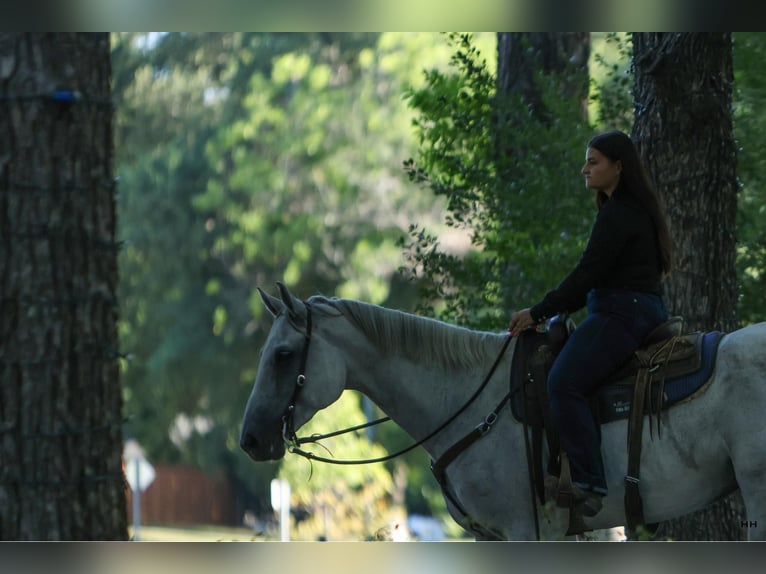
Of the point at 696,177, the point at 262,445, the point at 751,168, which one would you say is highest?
the point at 751,168

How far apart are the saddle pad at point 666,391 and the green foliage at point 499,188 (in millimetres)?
3305

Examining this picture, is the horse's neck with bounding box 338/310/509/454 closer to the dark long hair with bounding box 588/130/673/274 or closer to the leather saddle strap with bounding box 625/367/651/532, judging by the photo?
the leather saddle strap with bounding box 625/367/651/532

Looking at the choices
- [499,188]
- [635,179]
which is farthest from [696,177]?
[635,179]

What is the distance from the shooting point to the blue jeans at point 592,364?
511cm

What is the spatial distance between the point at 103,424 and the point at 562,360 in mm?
1954

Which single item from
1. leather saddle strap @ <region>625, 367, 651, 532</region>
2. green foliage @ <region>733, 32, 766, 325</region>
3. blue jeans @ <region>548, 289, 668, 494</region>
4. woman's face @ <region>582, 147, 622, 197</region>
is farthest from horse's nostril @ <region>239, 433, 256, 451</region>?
green foliage @ <region>733, 32, 766, 325</region>

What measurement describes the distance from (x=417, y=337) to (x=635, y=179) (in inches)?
46.8

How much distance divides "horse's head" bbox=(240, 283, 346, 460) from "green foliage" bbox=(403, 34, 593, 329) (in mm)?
3152

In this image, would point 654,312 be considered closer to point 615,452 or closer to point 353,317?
point 615,452

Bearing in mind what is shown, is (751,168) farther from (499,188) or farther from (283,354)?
(283,354)

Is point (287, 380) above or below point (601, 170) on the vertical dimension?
below

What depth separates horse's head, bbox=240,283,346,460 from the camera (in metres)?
5.44

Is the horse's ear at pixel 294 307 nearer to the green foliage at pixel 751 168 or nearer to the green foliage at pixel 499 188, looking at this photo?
the green foliage at pixel 499 188

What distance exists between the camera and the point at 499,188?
881cm
